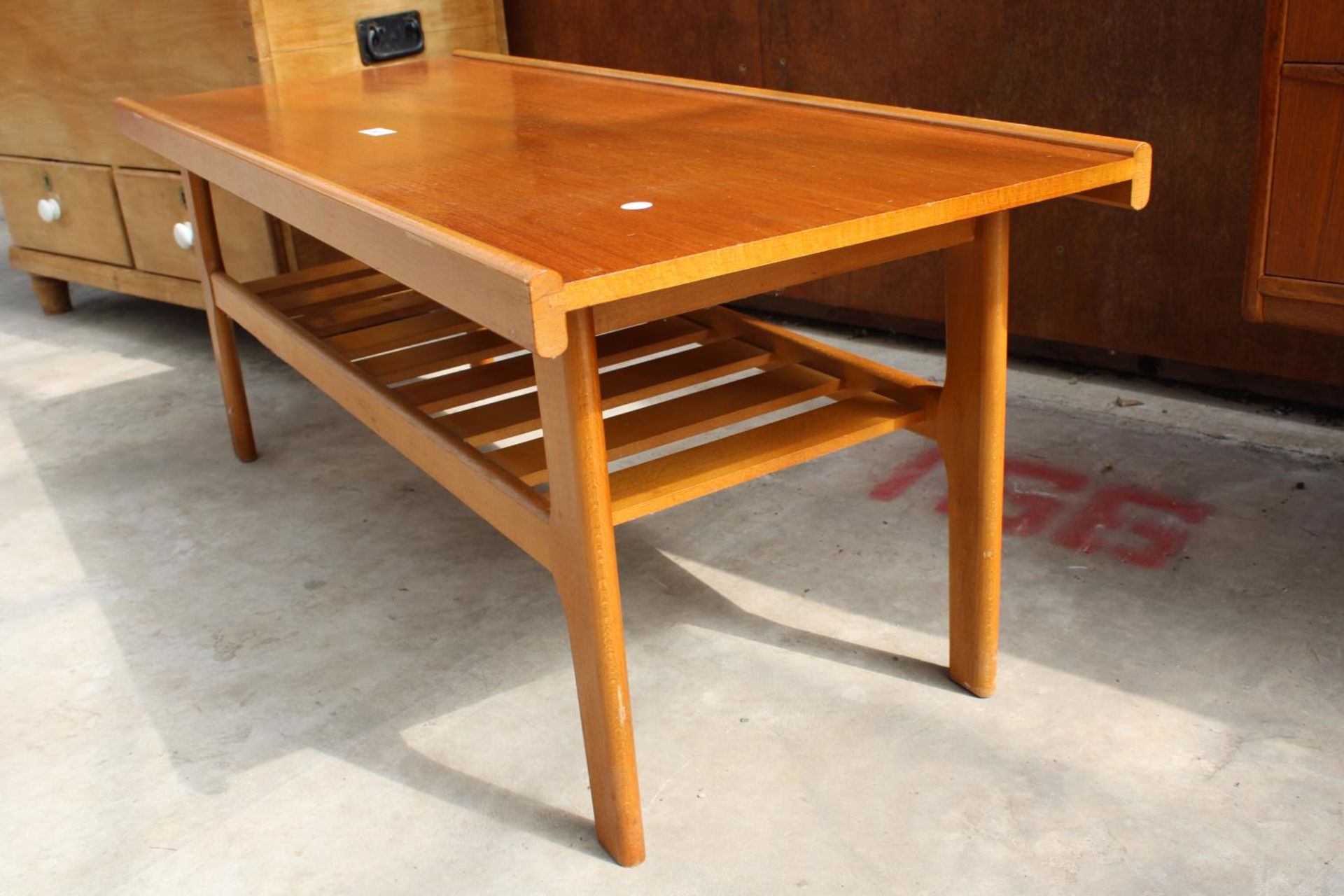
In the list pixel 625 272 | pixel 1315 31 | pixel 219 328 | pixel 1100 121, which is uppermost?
pixel 1315 31

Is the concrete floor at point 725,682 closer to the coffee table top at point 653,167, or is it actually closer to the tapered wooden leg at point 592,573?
the tapered wooden leg at point 592,573

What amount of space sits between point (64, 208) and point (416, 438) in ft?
7.20

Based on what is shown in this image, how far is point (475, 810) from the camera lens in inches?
56.0

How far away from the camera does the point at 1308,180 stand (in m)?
1.58

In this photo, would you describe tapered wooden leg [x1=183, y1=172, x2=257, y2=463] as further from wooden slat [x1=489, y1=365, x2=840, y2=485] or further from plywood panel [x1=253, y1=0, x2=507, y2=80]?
wooden slat [x1=489, y1=365, x2=840, y2=485]

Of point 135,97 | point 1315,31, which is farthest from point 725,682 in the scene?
point 135,97

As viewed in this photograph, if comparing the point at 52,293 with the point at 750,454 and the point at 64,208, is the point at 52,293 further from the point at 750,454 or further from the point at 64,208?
the point at 750,454

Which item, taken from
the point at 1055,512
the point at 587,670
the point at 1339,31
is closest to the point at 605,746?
the point at 587,670

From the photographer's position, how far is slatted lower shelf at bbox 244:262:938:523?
142cm

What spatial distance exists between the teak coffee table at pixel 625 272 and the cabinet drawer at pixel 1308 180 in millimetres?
374

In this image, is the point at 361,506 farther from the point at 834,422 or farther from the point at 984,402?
the point at 984,402

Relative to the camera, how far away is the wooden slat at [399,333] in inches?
78.4

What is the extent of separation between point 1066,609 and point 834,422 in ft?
1.59

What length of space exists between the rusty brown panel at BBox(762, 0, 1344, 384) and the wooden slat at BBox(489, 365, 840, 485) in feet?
3.24
